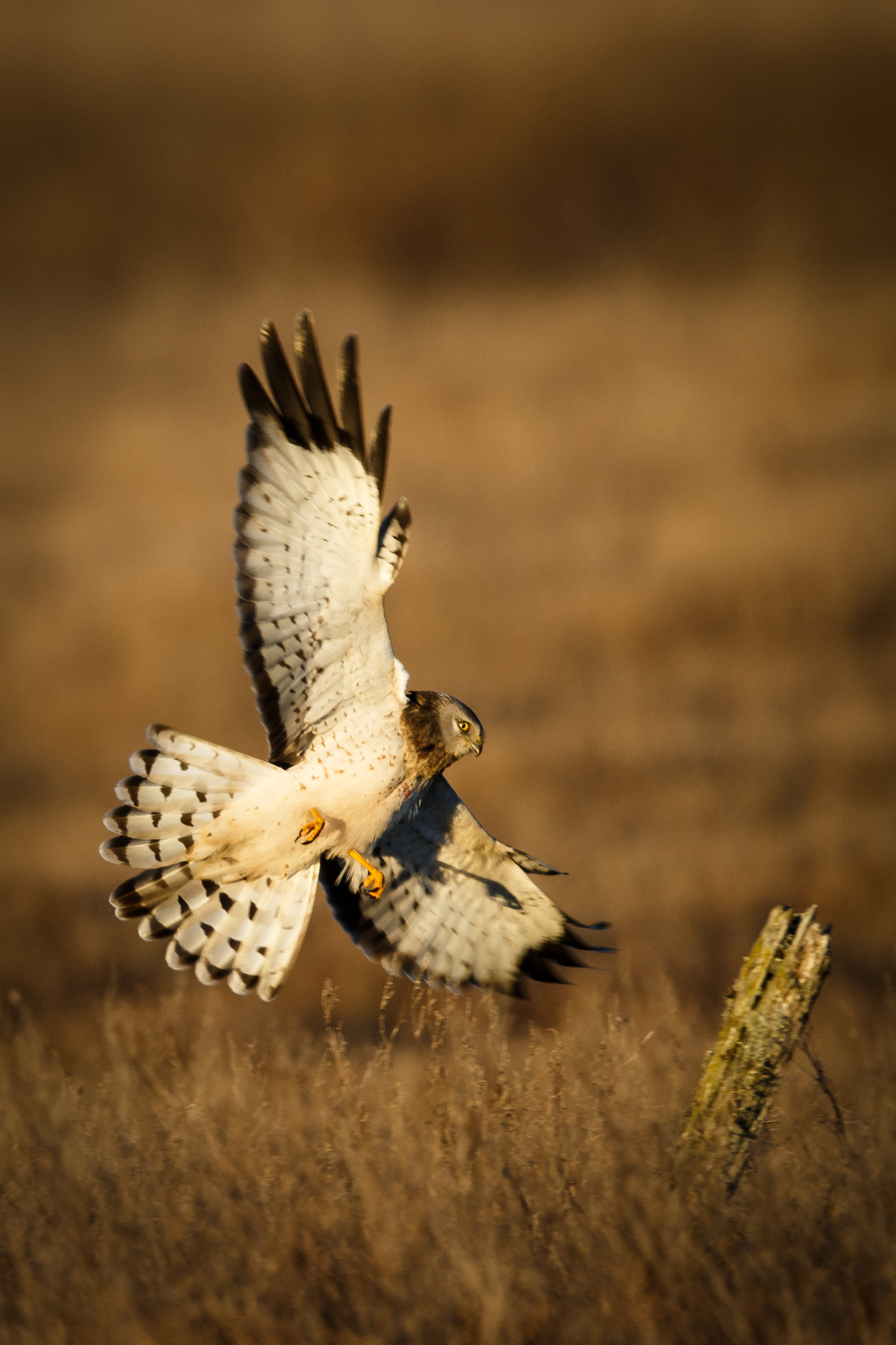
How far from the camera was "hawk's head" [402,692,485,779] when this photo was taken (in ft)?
15.8

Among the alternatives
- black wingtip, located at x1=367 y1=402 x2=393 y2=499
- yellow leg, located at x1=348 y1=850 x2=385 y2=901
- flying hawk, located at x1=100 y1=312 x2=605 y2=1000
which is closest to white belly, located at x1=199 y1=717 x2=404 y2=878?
flying hawk, located at x1=100 y1=312 x2=605 y2=1000

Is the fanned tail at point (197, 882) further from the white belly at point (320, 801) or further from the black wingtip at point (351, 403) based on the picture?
the black wingtip at point (351, 403)

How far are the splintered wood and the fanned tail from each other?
5.58 ft

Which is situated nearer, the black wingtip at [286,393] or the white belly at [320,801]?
the black wingtip at [286,393]

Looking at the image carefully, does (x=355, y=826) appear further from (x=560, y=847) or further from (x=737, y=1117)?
(x=560, y=847)

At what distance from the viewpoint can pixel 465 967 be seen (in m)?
5.11

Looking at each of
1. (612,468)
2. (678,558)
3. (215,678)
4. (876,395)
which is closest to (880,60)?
(876,395)

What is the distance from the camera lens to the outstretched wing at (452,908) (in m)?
5.07

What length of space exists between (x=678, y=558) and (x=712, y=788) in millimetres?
6179

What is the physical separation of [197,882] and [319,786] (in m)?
0.64

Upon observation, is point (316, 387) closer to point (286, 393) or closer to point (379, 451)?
point (286, 393)

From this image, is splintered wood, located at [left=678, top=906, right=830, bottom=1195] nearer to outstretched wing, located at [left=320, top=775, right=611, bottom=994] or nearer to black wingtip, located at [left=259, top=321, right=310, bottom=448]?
outstretched wing, located at [left=320, top=775, right=611, bottom=994]

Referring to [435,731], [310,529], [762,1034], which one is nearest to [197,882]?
[435,731]

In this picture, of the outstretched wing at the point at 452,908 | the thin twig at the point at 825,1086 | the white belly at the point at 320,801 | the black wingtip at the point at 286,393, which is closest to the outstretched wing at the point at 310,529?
the black wingtip at the point at 286,393
